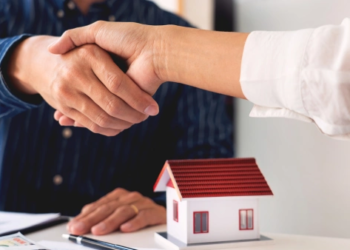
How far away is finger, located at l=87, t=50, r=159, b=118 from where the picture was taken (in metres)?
0.83

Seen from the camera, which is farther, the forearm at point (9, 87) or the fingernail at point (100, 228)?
the forearm at point (9, 87)

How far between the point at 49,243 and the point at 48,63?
345 millimetres

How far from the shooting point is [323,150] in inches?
44.3

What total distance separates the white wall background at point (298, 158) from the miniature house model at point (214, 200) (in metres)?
0.38

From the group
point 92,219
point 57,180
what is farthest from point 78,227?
point 57,180

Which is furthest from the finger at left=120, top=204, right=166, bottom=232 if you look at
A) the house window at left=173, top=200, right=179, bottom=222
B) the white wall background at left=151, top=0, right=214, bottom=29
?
the white wall background at left=151, top=0, right=214, bottom=29

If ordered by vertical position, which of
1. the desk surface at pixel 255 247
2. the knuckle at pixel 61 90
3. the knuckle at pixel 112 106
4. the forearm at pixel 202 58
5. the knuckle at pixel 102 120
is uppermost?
the forearm at pixel 202 58

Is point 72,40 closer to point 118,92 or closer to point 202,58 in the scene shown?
point 118,92

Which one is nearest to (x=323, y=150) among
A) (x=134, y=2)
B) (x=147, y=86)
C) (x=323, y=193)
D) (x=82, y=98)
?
(x=323, y=193)

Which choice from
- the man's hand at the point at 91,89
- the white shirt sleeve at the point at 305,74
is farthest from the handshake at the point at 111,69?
the white shirt sleeve at the point at 305,74

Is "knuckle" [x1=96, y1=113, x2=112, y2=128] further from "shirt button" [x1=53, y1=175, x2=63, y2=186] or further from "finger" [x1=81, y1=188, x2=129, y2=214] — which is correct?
"shirt button" [x1=53, y1=175, x2=63, y2=186]

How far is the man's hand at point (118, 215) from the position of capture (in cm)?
84

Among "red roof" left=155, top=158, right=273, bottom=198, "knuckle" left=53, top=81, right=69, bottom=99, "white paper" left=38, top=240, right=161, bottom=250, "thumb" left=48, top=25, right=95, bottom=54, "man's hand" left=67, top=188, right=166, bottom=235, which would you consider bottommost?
"white paper" left=38, top=240, right=161, bottom=250

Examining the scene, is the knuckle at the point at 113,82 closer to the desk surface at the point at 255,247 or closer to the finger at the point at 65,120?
the finger at the point at 65,120
